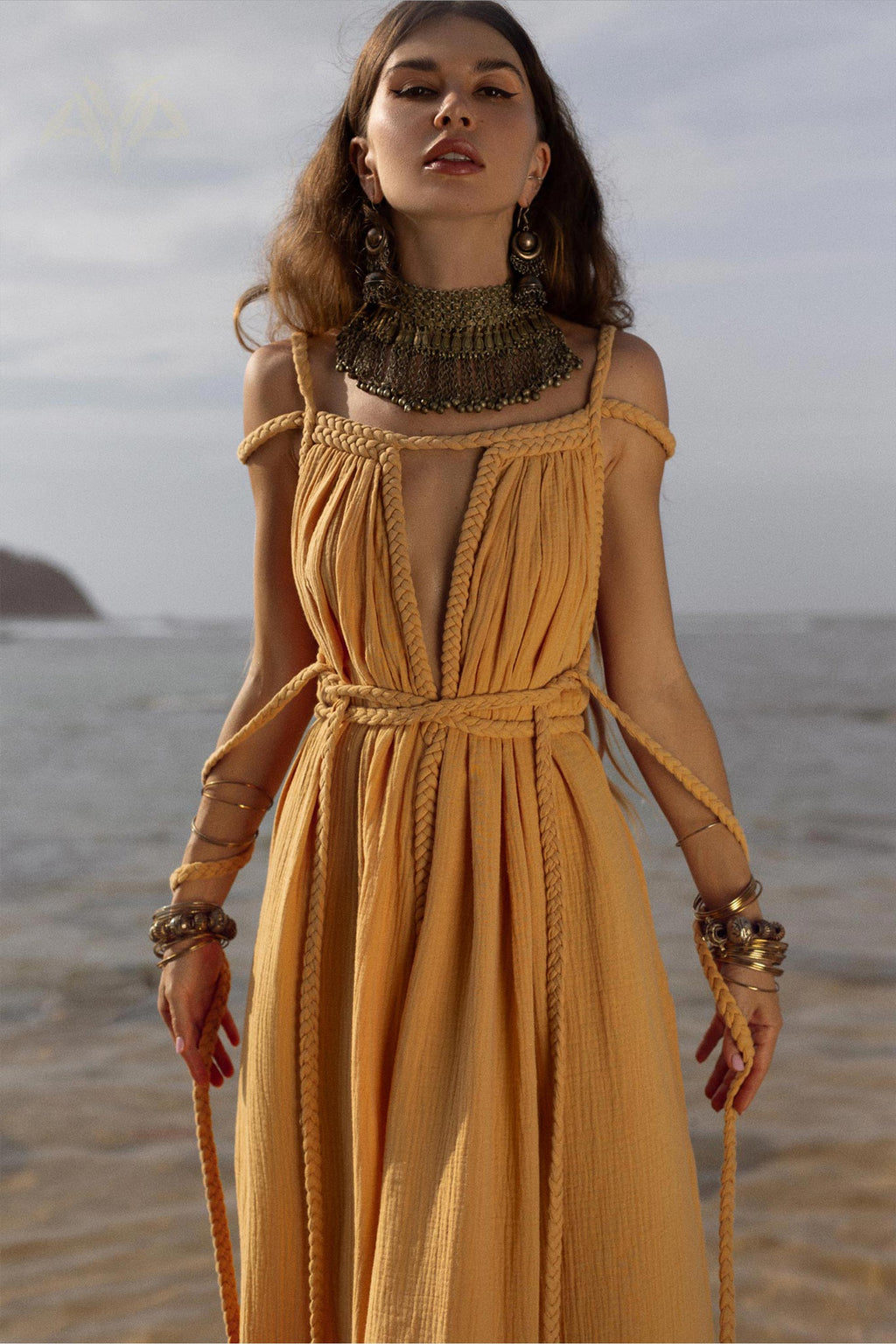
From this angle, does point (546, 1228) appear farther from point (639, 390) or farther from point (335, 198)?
point (335, 198)

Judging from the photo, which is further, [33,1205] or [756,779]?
[756,779]

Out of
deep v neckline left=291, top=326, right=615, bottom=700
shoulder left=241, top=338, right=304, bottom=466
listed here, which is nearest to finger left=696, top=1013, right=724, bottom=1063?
deep v neckline left=291, top=326, right=615, bottom=700

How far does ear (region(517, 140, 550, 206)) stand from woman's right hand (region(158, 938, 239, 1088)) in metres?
1.00

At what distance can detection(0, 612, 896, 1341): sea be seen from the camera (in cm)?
259

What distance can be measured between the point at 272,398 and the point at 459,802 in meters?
0.58

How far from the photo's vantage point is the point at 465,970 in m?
1.36

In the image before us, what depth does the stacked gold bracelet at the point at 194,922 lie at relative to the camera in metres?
1.58

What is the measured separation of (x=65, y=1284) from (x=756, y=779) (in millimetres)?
7099

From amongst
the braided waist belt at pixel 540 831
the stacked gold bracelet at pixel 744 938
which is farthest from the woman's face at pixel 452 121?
the stacked gold bracelet at pixel 744 938

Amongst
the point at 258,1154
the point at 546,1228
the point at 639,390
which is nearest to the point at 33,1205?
the point at 258,1154

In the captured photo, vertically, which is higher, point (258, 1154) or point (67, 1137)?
point (258, 1154)

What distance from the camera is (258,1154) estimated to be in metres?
1.45

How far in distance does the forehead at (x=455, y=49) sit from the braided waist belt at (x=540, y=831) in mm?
697

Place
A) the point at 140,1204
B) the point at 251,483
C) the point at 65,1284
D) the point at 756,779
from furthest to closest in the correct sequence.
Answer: the point at 756,779, the point at 140,1204, the point at 65,1284, the point at 251,483
